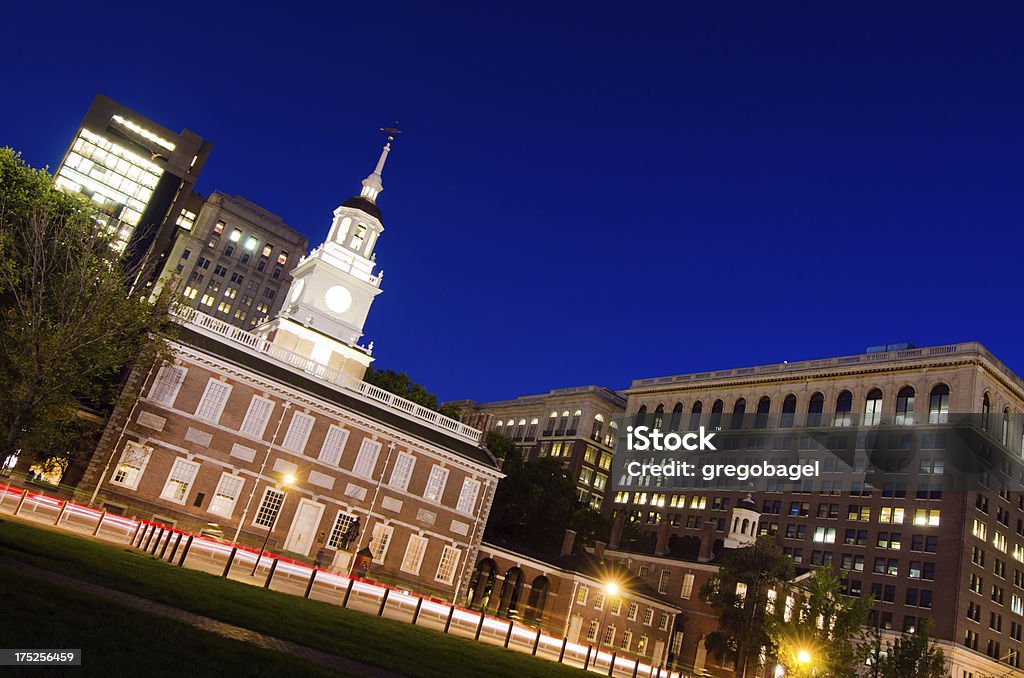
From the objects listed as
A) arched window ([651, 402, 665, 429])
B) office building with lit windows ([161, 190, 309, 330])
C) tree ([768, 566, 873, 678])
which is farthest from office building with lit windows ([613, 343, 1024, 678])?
office building with lit windows ([161, 190, 309, 330])

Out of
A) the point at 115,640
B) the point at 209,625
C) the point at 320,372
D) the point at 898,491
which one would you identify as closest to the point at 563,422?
the point at 898,491

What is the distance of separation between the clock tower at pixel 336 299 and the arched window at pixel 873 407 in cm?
6688

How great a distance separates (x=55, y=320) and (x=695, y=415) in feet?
327

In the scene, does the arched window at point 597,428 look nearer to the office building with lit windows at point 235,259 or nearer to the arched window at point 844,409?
the arched window at point 844,409

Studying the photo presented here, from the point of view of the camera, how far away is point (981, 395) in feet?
294

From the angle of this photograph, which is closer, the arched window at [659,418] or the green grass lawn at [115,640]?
the green grass lawn at [115,640]

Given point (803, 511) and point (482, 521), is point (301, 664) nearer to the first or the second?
point (482, 521)

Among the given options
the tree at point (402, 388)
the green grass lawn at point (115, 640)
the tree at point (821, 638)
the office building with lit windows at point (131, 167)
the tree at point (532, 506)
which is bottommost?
the green grass lawn at point (115, 640)

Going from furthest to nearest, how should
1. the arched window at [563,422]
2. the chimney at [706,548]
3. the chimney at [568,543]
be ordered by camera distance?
the arched window at [563,422], the chimney at [706,548], the chimney at [568,543]

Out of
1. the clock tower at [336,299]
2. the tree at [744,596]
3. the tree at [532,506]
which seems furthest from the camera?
the tree at [532,506]

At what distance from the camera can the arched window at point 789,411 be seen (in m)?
106

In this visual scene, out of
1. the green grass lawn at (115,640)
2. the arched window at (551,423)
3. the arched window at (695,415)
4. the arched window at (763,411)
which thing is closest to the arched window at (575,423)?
the arched window at (551,423)

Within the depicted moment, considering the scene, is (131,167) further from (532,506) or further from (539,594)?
(539,594)

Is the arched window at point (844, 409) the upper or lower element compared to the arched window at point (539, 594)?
upper
